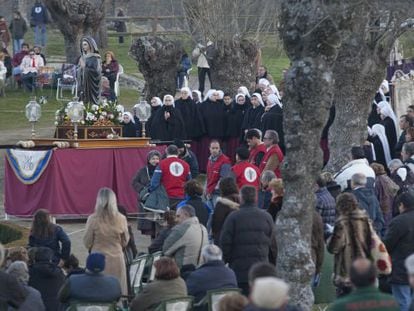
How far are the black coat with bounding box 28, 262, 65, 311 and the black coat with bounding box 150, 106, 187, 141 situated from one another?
449 inches

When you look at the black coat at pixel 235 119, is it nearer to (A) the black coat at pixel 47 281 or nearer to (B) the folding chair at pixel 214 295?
(A) the black coat at pixel 47 281

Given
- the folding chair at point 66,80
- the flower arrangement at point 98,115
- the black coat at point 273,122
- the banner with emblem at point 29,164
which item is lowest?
the banner with emblem at point 29,164

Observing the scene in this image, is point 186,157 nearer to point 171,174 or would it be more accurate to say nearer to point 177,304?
point 171,174

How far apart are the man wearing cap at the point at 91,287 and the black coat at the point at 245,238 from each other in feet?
5.75

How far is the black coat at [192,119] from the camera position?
27.3m

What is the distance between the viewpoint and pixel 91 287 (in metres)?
13.8

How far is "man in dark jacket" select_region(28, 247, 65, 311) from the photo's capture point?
14852 mm

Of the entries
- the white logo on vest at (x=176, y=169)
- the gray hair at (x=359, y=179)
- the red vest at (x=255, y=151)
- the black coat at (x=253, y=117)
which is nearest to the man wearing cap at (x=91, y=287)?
the gray hair at (x=359, y=179)

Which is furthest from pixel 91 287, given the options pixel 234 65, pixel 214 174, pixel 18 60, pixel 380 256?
pixel 18 60

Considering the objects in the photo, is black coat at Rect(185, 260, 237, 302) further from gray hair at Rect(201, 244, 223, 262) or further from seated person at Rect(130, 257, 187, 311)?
seated person at Rect(130, 257, 187, 311)

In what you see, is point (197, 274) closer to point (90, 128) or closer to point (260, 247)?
point (260, 247)

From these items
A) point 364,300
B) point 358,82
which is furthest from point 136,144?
point 364,300

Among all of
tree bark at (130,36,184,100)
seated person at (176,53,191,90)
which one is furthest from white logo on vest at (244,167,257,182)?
seated person at (176,53,191,90)

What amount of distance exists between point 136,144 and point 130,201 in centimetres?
99
